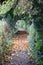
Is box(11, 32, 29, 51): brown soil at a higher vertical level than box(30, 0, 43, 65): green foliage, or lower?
lower

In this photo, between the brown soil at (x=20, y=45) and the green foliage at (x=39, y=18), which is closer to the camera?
the green foliage at (x=39, y=18)

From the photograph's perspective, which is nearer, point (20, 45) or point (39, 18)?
point (39, 18)

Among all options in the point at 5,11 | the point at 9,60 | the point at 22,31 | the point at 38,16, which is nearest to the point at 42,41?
the point at 38,16

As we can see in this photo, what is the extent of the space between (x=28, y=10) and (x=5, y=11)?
9.53m

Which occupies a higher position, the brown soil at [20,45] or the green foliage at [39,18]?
the green foliage at [39,18]

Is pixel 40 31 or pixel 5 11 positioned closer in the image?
pixel 40 31

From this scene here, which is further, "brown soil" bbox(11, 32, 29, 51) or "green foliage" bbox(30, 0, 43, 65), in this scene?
"brown soil" bbox(11, 32, 29, 51)

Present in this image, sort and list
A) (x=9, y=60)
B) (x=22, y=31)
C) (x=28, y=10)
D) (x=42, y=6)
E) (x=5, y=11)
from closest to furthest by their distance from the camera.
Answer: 1. (x=42, y=6)
2. (x=28, y=10)
3. (x=9, y=60)
4. (x=5, y=11)
5. (x=22, y=31)

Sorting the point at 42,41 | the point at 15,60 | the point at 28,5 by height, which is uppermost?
the point at 28,5

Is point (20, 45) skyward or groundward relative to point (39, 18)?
groundward

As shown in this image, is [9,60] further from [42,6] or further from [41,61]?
[42,6]

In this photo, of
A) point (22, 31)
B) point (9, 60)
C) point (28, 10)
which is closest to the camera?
point (28, 10)

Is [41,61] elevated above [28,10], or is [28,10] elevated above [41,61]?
[28,10]

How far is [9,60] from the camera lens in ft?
35.7
